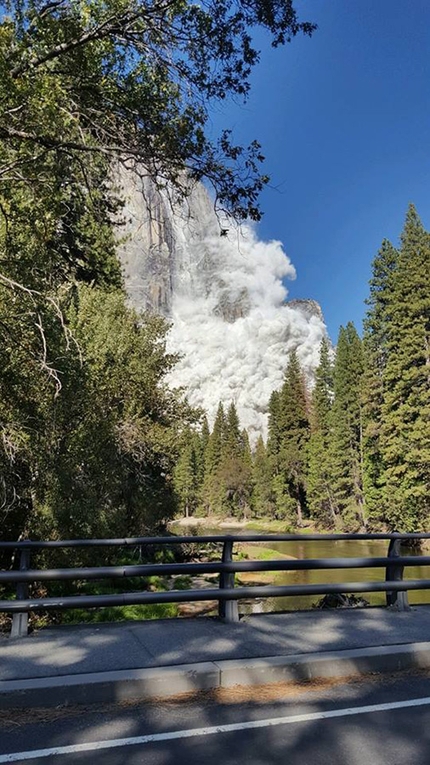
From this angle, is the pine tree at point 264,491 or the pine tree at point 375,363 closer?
the pine tree at point 375,363

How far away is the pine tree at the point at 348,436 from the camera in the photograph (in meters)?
54.2

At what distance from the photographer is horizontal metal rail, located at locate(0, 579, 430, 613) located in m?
5.17

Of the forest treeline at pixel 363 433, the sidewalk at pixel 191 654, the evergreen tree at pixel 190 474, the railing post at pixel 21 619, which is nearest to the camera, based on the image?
the sidewalk at pixel 191 654

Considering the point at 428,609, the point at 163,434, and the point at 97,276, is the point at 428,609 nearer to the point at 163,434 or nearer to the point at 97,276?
the point at 163,434

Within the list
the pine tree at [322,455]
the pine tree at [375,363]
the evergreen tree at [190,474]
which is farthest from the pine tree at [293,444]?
the evergreen tree at [190,474]

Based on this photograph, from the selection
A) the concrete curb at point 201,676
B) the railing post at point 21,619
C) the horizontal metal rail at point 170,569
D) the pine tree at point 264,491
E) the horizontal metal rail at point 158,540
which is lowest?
A: the concrete curb at point 201,676

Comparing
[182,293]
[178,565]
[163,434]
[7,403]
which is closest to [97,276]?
[163,434]

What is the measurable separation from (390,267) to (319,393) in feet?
71.9

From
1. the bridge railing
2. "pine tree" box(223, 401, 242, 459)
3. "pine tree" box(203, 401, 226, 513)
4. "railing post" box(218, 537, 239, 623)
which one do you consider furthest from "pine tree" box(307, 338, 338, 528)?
"railing post" box(218, 537, 239, 623)

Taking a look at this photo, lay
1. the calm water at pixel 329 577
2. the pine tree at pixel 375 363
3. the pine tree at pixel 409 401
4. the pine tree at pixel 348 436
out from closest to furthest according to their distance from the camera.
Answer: the calm water at pixel 329 577 < the pine tree at pixel 409 401 < the pine tree at pixel 375 363 < the pine tree at pixel 348 436

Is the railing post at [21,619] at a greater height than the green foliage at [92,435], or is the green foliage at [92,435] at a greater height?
the green foliage at [92,435]

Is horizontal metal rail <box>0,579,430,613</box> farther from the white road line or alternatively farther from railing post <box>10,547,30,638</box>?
the white road line

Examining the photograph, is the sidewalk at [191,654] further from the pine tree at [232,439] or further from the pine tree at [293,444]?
the pine tree at [232,439]

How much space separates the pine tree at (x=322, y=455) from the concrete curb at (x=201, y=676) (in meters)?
55.1
